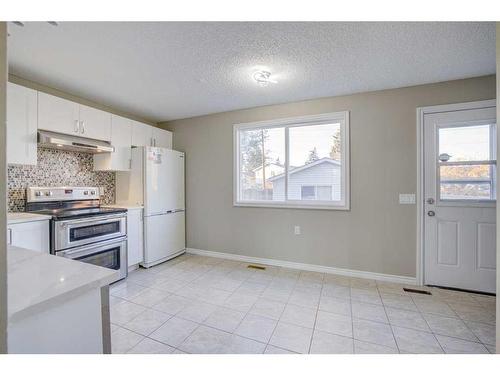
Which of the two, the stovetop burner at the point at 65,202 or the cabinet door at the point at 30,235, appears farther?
the stovetop burner at the point at 65,202

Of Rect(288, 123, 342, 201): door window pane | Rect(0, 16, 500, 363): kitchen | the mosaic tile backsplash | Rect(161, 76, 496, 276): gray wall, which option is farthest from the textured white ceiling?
the mosaic tile backsplash

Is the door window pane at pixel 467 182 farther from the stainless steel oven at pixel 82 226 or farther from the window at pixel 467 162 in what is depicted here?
the stainless steel oven at pixel 82 226

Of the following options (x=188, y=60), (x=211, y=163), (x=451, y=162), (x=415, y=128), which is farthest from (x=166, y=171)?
(x=451, y=162)

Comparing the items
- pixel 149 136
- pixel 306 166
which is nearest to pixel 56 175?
pixel 149 136

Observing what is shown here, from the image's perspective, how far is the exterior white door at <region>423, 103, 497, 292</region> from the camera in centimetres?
249

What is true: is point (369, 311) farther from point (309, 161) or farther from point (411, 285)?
point (309, 161)

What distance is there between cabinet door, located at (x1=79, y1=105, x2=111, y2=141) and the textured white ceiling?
238 millimetres

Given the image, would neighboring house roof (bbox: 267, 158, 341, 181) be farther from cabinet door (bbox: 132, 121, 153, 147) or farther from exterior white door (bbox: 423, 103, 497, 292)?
cabinet door (bbox: 132, 121, 153, 147)

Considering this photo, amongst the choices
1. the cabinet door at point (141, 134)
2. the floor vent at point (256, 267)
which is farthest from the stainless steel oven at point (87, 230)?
the floor vent at point (256, 267)

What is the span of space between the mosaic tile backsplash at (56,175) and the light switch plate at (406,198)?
392 cm

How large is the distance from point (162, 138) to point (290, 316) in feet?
10.6

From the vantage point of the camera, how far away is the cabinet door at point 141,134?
11.3 feet

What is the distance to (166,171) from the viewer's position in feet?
11.8

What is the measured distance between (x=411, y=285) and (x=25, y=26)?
4.23 m
